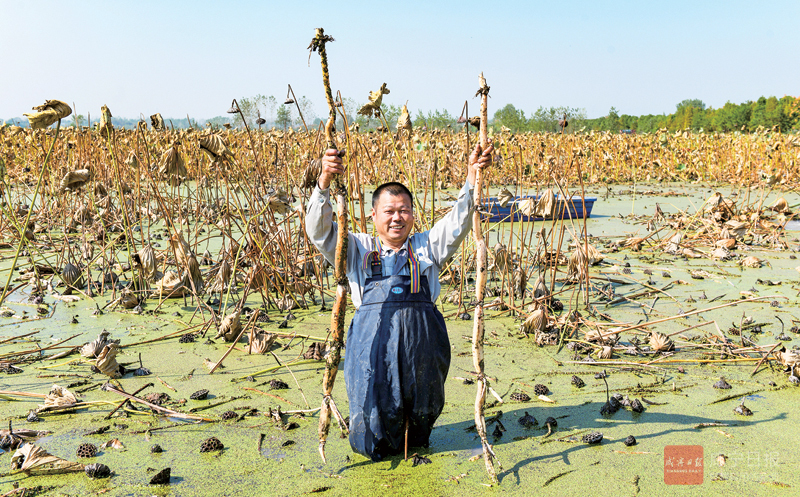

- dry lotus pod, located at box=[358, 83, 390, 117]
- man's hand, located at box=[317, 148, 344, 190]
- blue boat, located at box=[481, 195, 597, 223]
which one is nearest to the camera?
man's hand, located at box=[317, 148, 344, 190]

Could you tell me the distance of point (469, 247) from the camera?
4.43m

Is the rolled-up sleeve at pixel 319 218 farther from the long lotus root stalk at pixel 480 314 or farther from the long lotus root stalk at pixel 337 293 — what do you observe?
the long lotus root stalk at pixel 480 314

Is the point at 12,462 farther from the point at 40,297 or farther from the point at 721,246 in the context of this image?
the point at 721,246

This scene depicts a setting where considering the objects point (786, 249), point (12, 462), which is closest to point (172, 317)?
point (12, 462)

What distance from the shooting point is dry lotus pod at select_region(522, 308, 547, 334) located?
3.59 metres

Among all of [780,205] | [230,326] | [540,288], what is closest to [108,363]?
[230,326]

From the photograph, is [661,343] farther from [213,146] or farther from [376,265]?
[213,146]

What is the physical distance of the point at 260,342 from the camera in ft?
11.0

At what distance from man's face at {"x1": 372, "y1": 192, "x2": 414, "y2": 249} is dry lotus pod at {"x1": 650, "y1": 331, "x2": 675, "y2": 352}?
1.84 m

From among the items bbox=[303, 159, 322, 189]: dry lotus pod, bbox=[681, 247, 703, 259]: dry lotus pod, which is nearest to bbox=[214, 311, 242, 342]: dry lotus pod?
bbox=[303, 159, 322, 189]: dry lotus pod

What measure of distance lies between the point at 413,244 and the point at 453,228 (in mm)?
191

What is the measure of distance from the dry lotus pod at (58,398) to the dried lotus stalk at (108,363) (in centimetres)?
25

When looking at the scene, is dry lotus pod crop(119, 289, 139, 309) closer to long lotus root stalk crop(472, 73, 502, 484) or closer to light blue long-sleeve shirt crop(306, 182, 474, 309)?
light blue long-sleeve shirt crop(306, 182, 474, 309)

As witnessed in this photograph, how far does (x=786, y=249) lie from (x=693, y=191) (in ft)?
20.1
